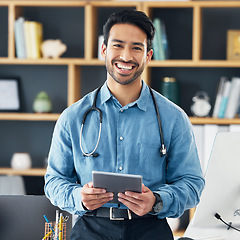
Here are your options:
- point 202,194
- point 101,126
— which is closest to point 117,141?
point 101,126

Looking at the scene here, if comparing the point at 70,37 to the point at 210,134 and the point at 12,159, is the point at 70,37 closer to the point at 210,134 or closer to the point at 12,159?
the point at 12,159

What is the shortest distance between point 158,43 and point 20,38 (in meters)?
1.05

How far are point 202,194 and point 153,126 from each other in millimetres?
315

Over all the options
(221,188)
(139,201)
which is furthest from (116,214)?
(221,188)

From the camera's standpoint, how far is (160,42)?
11.8 feet

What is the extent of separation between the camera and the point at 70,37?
396 centimetres

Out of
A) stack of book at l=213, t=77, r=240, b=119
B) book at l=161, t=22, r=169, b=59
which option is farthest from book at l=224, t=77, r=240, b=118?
book at l=161, t=22, r=169, b=59

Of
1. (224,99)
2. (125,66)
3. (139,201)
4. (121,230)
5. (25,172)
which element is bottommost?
(25,172)

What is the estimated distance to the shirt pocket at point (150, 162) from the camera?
1814 millimetres

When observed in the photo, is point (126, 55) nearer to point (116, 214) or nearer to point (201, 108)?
point (116, 214)

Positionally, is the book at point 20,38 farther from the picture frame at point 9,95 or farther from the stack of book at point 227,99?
the stack of book at point 227,99

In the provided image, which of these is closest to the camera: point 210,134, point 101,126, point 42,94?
point 101,126

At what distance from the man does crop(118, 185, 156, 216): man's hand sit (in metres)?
0.10

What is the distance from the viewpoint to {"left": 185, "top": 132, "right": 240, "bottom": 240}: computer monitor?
171cm
